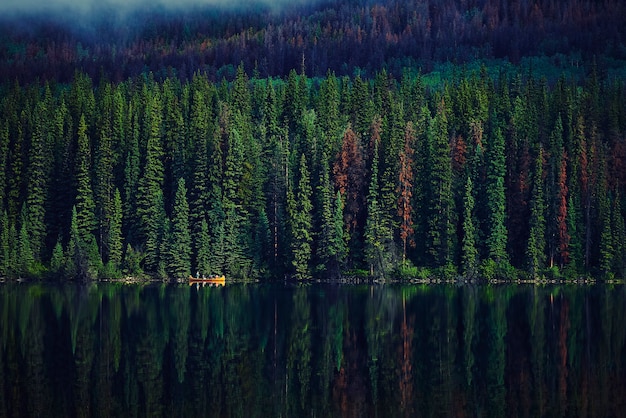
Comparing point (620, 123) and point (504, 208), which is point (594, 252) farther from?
point (620, 123)

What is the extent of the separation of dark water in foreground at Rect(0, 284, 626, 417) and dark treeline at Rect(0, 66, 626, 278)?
79.0ft

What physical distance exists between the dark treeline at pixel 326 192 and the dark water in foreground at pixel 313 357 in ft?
79.0

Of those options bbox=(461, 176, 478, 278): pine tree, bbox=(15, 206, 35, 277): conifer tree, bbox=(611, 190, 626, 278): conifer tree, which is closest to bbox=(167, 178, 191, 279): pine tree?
bbox=(15, 206, 35, 277): conifer tree

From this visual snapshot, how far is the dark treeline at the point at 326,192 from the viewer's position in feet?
347

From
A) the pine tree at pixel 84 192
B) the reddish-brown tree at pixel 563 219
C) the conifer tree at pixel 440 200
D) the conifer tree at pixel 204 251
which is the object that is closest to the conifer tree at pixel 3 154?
the pine tree at pixel 84 192

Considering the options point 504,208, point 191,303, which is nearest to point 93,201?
point 191,303

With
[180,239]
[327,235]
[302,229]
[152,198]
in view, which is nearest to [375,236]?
[327,235]

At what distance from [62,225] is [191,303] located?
145 ft

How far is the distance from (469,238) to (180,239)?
31.8m

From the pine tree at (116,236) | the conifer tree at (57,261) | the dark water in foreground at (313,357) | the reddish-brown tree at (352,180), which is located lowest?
the dark water in foreground at (313,357)

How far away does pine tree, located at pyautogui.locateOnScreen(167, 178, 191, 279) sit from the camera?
107750 mm

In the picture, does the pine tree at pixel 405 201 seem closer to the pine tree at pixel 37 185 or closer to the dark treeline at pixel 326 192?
the dark treeline at pixel 326 192

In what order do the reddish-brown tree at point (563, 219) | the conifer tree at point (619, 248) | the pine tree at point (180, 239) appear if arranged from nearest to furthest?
1. the conifer tree at point (619, 248)
2. the reddish-brown tree at point (563, 219)
3. the pine tree at point (180, 239)

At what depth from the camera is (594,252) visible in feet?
347
